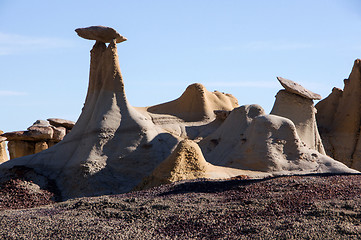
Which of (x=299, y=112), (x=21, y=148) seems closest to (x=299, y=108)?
(x=299, y=112)

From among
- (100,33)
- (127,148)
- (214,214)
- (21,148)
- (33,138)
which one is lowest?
(21,148)

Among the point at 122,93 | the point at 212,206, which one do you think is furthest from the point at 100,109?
the point at 212,206

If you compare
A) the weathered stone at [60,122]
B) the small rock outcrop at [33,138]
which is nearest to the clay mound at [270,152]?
the small rock outcrop at [33,138]

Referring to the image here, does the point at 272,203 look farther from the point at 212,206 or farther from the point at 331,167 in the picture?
the point at 331,167

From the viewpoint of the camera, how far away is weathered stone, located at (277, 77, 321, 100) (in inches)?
860

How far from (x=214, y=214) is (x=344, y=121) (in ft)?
58.1

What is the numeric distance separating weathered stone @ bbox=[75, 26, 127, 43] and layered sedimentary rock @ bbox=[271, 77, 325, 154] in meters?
6.64

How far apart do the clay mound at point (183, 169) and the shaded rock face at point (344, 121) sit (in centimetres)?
1178

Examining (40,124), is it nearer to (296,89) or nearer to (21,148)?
(21,148)

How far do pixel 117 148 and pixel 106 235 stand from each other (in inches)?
304

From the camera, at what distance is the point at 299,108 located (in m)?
22.2

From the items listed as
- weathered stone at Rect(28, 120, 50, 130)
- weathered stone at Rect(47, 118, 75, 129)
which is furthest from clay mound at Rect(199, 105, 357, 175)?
weathered stone at Rect(47, 118, 75, 129)

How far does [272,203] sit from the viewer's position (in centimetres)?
991

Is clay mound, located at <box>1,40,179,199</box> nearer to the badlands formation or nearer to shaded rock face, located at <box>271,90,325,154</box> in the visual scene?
the badlands formation
